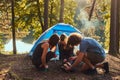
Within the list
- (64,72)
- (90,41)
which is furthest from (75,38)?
(64,72)

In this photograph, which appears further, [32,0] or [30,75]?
[32,0]

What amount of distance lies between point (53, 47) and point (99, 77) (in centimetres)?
150

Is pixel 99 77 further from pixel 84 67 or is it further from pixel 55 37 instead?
pixel 55 37

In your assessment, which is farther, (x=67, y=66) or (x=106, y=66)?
(x=106, y=66)

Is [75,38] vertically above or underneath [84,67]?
above

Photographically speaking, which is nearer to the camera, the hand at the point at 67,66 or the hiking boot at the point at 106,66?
the hand at the point at 67,66

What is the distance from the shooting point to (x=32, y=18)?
2772cm

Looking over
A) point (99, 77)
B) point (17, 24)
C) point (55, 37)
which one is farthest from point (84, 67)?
point (17, 24)

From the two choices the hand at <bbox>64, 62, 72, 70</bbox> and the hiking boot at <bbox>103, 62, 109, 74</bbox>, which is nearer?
the hand at <bbox>64, 62, 72, 70</bbox>

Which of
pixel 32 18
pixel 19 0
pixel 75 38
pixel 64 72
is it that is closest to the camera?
pixel 75 38

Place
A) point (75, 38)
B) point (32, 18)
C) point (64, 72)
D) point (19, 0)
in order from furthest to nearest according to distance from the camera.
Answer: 1. point (32, 18)
2. point (19, 0)
3. point (64, 72)
4. point (75, 38)

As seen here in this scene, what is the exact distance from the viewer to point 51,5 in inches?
1158

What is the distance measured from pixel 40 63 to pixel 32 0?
18205mm

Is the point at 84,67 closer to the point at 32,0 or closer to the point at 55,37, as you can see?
the point at 55,37
